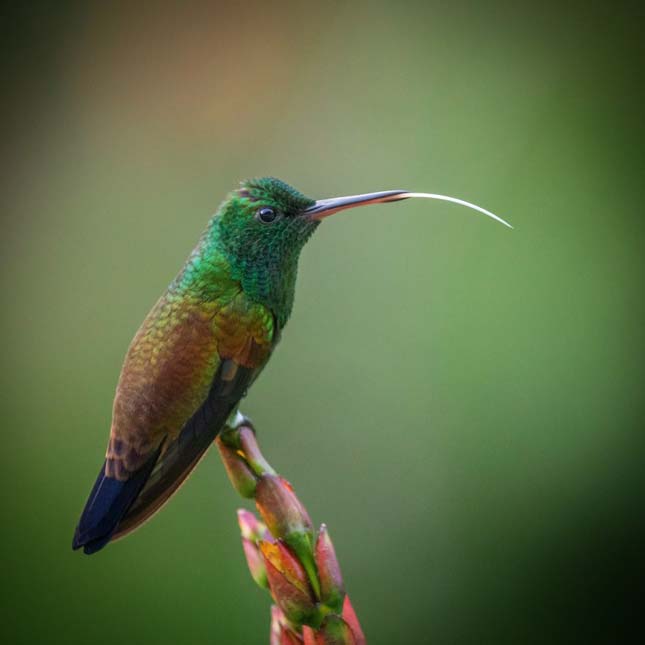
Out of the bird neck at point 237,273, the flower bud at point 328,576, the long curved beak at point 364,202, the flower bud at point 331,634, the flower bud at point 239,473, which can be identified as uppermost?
the long curved beak at point 364,202

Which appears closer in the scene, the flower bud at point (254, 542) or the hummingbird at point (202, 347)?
the flower bud at point (254, 542)

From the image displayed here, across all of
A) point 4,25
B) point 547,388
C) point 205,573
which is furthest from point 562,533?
point 4,25

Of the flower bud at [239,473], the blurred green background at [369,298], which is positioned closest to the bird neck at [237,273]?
the flower bud at [239,473]

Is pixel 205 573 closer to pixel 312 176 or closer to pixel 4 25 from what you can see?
pixel 312 176

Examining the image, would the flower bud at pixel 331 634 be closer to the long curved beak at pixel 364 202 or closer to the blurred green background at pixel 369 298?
the long curved beak at pixel 364 202

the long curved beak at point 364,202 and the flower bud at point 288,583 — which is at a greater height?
the long curved beak at point 364,202

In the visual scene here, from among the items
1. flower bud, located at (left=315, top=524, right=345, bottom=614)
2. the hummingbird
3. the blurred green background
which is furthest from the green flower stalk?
the blurred green background

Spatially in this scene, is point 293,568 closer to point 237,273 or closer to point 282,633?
point 282,633
